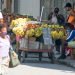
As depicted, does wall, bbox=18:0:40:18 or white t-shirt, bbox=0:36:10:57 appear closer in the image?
white t-shirt, bbox=0:36:10:57

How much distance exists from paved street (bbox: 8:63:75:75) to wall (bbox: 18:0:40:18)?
1031cm

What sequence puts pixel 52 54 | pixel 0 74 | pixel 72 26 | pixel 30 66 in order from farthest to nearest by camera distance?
A: 1. pixel 72 26
2. pixel 52 54
3. pixel 30 66
4. pixel 0 74

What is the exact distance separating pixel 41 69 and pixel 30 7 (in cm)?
1310

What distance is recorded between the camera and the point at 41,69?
45.3 feet

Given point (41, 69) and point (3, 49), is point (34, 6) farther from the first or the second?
point (3, 49)

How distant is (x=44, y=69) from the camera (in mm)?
13805

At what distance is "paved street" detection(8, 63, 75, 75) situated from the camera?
1300 centimetres

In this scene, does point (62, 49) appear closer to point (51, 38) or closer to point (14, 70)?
point (51, 38)

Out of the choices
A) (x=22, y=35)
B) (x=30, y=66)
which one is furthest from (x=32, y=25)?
(x=30, y=66)

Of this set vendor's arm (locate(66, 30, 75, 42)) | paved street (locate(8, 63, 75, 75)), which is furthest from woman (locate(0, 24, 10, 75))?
vendor's arm (locate(66, 30, 75, 42))

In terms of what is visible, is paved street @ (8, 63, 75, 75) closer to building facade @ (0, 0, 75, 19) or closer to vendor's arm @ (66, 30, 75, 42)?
vendor's arm @ (66, 30, 75, 42)

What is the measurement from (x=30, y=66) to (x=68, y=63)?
1.33 meters

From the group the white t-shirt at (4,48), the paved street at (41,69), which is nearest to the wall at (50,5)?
the paved street at (41,69)

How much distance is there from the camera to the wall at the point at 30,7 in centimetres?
2517
